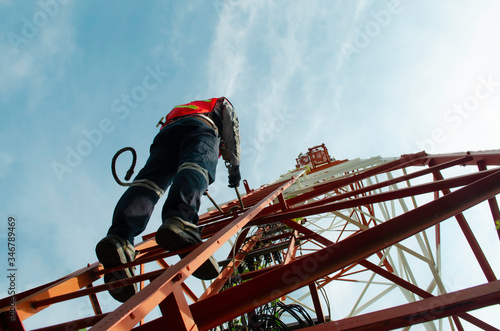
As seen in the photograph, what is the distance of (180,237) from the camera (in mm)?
1853

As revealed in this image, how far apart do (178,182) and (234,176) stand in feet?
3.93

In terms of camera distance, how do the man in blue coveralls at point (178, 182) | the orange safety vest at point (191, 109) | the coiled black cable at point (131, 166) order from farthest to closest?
the orange safety vest at point (191, 109), the coiled black cable at point (131, 166), the man in blue coveralls at point (178, 182)

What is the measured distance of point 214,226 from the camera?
3.15 meters

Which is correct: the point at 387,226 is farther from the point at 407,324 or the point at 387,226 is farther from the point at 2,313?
the point at 2,313

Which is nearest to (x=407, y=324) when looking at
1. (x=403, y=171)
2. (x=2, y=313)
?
(x=2, y=313)

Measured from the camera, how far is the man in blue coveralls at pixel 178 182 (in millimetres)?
1943

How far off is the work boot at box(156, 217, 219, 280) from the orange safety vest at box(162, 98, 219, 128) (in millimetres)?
1375

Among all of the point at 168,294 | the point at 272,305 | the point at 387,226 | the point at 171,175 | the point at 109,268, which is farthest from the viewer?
the point at 272,305

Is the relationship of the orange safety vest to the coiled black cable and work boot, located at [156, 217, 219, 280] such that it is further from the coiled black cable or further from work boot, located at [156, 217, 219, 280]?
work boot, located at [156, 217, 219, 280]

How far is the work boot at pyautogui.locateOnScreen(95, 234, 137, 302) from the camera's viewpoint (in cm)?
193

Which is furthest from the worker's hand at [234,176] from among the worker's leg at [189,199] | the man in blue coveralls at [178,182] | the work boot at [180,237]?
the work boot at [180,237]

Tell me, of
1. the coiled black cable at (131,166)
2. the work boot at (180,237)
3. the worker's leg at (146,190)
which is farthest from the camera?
the coiled black cable at (131,166)

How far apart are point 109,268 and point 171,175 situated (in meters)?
0.92

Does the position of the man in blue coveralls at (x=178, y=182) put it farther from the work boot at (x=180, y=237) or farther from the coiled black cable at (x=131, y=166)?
the coiled black cable at (x=131, y=166)
